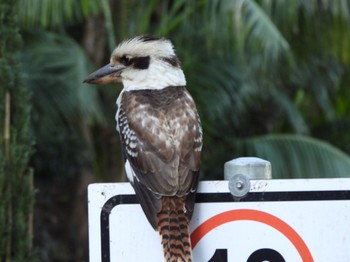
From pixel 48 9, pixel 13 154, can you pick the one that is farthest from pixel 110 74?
pixel 48 9

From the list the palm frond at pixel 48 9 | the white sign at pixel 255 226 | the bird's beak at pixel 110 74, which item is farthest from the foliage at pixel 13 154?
the palm frond at pixel 48 9

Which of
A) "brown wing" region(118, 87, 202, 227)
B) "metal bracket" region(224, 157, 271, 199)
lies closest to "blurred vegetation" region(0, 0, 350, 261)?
"brown wing" region(118, 87, 202, 227)

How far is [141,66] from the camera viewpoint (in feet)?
13.7

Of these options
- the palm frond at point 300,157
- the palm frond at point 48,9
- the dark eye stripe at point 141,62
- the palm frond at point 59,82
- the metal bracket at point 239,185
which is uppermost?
the palm frond at point 48,9

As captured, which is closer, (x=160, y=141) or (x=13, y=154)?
(x=160, y=141)

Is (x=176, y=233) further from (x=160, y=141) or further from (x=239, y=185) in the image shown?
(x=160, y=141)

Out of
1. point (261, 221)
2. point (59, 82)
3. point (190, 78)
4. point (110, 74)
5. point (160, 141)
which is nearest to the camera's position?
point (261, 221)

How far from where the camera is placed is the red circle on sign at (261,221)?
8.96ft

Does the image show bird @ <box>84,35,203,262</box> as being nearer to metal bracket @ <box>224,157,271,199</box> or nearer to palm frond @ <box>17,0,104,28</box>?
metal bracket @ <box>224,157,271,199</box>

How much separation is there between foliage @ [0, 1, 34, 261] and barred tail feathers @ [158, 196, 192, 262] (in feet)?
6.38

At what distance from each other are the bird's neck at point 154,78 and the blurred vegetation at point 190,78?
381 centimetres

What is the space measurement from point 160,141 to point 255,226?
952 mm

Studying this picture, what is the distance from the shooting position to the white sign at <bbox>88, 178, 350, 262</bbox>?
272 cm

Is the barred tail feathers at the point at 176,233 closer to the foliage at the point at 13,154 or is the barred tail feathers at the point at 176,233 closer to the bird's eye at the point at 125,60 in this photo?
the bird's eye at the point at 125,60
